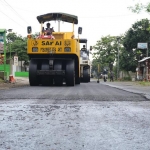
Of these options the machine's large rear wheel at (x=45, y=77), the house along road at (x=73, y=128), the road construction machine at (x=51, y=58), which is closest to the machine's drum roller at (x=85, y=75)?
the road construction machine at (x=51, y=58)

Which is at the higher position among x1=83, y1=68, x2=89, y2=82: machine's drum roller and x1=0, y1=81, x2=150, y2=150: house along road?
x1=83, y1=68, x2=89, y2=82: machine's drum roller

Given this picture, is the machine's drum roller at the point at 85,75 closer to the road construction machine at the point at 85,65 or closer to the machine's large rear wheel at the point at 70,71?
the road construction machine at the point at 85,65

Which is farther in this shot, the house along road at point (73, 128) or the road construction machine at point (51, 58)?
the road construction machine at point (51, 58)

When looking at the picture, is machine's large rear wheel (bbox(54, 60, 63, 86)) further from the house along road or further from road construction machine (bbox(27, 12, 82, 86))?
the house along road

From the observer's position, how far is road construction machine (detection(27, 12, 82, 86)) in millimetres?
14781

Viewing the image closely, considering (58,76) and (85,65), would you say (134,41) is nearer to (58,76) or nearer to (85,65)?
(85,65)

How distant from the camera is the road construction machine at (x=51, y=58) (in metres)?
14.8

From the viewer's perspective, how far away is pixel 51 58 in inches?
604

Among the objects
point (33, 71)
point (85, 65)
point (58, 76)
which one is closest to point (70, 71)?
point (58, 76)

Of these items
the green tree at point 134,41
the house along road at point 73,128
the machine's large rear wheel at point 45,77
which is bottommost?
the house along road at point 73,128

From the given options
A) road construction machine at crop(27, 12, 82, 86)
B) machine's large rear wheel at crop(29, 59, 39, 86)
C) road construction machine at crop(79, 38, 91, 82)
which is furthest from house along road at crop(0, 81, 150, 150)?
road construction machine at crop(79, 38, 91, 82)

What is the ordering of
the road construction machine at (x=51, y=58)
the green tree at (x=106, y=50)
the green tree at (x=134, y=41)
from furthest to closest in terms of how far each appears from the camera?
the green tree at (x=106, y=50) → the green tree at (x=134, y=41) → the road construction machine at (x=51, y=58)

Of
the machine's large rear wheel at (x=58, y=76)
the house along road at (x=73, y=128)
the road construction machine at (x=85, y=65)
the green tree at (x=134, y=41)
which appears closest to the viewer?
the house along road at (x=73, y=128)

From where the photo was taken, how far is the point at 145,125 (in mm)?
4703
